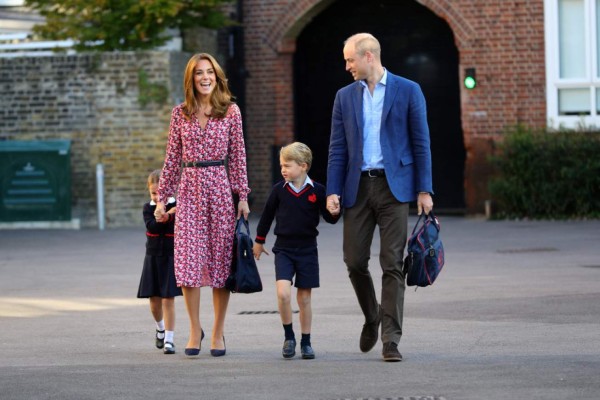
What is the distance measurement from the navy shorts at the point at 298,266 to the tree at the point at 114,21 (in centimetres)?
1328

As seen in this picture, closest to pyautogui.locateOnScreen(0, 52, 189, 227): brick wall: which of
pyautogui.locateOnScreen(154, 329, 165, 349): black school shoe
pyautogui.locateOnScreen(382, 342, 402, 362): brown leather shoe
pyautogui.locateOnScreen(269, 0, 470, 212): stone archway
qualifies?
pyautogui.locateOnScreen(269, 0, 470, 212): stone archway

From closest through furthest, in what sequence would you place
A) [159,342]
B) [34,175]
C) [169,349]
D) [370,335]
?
[370,335]
[169,349]
[159,342]
[34,175]

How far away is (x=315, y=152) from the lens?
25.4 metres

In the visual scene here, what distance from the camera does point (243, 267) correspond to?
29.2 ft

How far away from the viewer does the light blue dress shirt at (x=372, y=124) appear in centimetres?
872

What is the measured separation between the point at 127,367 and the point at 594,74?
49.9ft

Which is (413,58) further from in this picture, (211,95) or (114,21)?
(211,95)

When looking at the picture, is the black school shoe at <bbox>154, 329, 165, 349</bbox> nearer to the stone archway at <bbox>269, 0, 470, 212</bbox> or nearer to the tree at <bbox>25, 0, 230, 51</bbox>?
the tree at <bbox>25, 0, 230, 51</bbox>

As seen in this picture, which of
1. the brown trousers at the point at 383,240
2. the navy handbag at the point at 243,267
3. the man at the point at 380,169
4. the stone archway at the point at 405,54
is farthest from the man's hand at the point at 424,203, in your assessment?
the stone archway at the point at 405,54

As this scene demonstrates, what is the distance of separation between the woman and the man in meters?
0.69

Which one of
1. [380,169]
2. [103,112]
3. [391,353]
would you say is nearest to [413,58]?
[103,112]

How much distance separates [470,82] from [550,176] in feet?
7.70

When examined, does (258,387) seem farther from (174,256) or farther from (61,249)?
(61,249)

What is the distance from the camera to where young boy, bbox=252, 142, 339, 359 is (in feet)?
29.1
